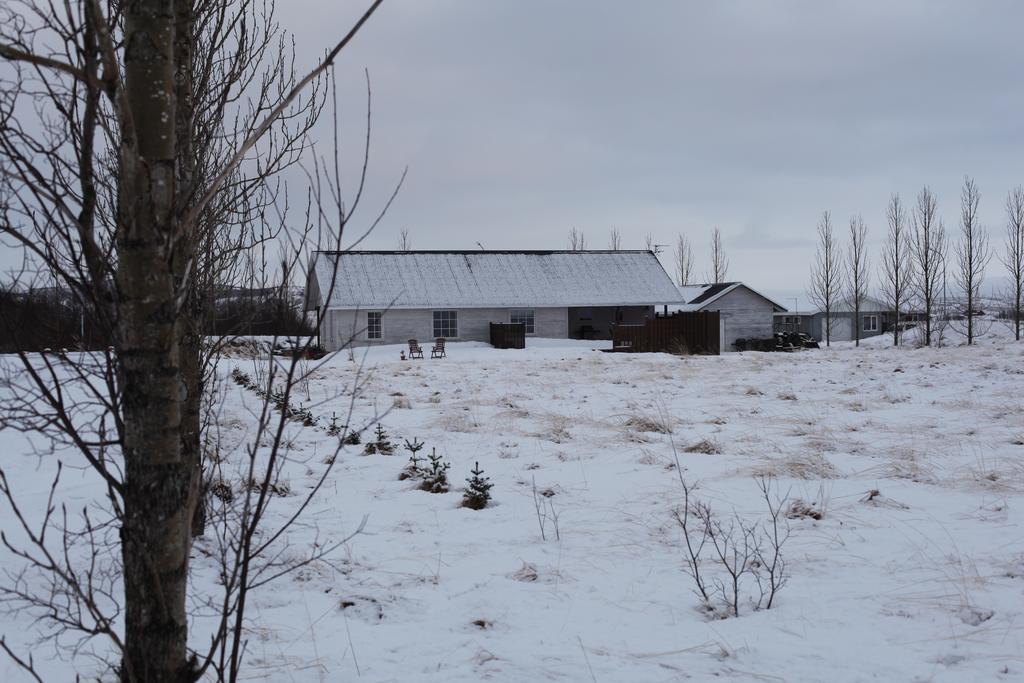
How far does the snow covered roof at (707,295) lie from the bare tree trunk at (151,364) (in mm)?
35876

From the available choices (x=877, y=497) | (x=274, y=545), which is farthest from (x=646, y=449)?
(x=274, y=545)

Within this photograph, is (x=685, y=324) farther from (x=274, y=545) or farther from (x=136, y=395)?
(x=136, y=395)

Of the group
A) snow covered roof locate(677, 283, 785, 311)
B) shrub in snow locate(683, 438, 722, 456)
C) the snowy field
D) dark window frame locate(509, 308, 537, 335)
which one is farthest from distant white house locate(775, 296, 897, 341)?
shrub in snow locate(683, 438, 722, 456)

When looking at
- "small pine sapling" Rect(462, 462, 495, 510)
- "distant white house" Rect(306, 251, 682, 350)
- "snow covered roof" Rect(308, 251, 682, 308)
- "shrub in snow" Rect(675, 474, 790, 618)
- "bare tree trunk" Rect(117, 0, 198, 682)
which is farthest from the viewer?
"snow covered roof" Rect(308, 251, 682, 308)

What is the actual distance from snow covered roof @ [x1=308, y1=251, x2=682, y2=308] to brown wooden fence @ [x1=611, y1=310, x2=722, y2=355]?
6993mm

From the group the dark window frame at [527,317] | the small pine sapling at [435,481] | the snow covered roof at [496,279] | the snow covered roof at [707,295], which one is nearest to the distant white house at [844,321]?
the snow covered roof at [707,295]

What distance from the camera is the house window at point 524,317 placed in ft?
114

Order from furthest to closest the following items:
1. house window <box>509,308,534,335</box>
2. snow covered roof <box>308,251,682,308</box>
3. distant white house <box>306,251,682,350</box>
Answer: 1. house window <box>509,308,534,335</box>
2. snow covered roof <box>308,251,682,308</box>
3. distant white house <box>306,251,682,350</box>

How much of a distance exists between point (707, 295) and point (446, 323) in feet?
55.7

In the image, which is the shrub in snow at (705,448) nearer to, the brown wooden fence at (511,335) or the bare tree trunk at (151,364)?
the bare tree trunk at (151,364)

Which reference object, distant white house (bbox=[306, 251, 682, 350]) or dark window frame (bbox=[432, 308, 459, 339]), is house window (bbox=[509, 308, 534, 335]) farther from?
dark window frame (bbox=[432, 308, 459, 339])

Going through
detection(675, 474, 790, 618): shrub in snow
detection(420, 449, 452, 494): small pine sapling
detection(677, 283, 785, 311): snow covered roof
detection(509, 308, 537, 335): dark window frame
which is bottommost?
detection(675, 474, 790, 618): shrub in snow

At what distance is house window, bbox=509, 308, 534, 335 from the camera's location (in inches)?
1372

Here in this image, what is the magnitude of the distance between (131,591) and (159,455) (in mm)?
370
